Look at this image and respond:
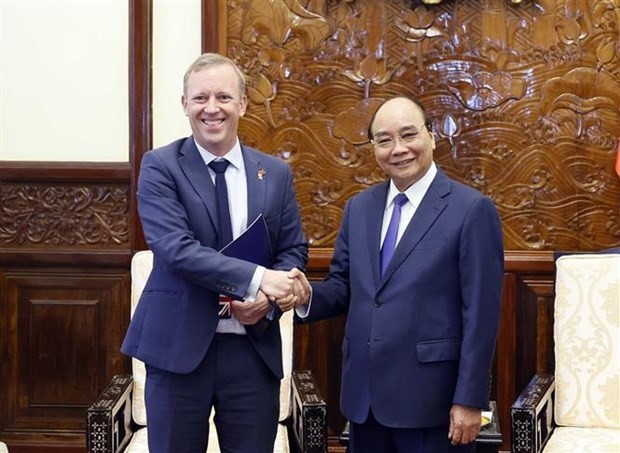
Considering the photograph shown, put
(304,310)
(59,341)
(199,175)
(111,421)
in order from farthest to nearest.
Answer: (59,341)
(111,421)
(304,310)
(199,175)

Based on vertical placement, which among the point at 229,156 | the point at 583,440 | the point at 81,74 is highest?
Result: the point at 81,74

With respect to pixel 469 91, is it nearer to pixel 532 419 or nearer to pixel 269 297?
pixel 532 419

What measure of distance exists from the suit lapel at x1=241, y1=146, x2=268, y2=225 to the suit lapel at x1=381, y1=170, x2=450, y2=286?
1.14ft

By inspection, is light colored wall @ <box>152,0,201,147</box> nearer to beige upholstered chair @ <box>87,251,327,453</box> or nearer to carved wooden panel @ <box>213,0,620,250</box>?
carved wooden panel @ <box>213,0,620,250</box>

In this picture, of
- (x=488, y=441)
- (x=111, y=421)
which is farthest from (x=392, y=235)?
(x=111, y=421)

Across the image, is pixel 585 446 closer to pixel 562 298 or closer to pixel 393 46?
pixel 562 298

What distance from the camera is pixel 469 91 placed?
336cm

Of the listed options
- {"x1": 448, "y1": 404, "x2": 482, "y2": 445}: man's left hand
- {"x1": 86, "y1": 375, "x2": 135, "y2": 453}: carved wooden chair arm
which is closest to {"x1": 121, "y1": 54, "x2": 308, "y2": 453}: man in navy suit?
{"x1": 448, "y1": 404, "x2": 482, "y2": 445}: man's left hand

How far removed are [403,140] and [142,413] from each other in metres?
1.36

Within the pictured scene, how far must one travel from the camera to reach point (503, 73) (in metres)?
3.35

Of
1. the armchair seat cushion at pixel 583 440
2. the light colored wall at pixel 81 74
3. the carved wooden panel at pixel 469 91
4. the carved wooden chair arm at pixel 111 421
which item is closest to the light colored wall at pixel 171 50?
the light colored wall at pixel 81 74

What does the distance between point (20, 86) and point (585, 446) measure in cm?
248

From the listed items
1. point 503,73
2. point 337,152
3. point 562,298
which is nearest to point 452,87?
point 503,73

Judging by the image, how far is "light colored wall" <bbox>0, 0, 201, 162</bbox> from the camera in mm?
3416
